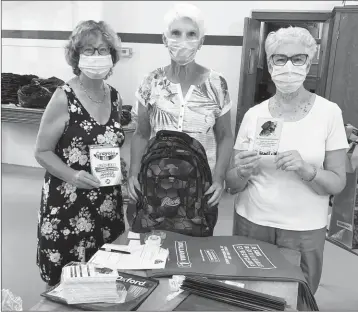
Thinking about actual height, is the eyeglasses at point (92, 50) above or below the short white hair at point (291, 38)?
below

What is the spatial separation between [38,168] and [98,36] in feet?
14.8

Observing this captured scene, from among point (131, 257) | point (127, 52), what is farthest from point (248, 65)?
point (131, 257)

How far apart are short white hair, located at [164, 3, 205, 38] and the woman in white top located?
1.31ft

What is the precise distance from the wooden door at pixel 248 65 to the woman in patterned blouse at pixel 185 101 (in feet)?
8.61

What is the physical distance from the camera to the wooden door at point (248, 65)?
4.48 meters

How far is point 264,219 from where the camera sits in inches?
61.4

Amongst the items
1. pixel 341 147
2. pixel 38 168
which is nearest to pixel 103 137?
pixel 341 147

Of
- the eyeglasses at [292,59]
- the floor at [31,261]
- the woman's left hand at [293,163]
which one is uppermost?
the eyeglasses at [292,59]

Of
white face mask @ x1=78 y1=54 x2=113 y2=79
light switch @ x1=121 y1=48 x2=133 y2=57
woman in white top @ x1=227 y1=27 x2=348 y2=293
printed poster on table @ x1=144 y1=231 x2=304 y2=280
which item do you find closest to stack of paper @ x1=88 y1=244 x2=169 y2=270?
printed poster on table @ x1=144 y1=231 x2=304 y2=280

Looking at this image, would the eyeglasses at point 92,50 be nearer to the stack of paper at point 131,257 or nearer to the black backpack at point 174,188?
the black backpack at point 174,188

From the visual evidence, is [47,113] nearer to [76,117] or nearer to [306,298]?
[76,117]

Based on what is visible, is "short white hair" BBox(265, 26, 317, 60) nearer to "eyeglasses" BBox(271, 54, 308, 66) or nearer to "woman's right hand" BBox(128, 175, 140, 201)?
"eyeglasses" BBox(271, 54, 308, 66)

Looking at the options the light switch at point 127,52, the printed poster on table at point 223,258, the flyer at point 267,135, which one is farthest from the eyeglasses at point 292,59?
the light switch at point 127,52

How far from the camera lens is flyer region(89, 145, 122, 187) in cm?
163
